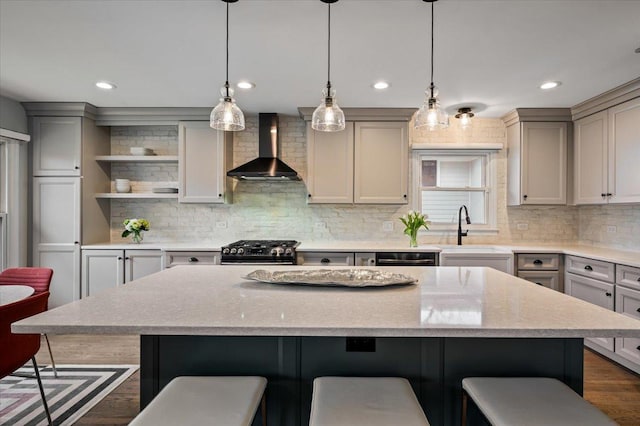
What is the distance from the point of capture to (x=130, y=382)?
2711 millimetres

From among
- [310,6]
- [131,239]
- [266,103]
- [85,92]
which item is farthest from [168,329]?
[131,239]

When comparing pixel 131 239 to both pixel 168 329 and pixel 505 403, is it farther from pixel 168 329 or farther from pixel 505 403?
pixel 505 403

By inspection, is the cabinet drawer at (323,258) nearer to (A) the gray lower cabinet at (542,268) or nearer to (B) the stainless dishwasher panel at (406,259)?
(B) the stainless dishwasher panel at (406,259)

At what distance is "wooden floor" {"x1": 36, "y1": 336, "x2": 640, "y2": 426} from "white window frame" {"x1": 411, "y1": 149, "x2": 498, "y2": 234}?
5.46ft

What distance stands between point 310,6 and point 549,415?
7.16 feet

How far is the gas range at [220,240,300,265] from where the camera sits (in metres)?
3.54

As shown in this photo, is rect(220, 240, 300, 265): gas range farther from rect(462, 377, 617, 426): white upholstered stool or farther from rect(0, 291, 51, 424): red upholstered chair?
rect(462, 377, 617, 426): white upholstered stool

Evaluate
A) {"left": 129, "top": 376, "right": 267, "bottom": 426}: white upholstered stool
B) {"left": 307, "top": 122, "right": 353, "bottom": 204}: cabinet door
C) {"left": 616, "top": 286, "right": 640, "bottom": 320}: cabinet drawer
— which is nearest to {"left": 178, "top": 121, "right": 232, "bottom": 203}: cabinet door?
{"left": 307, "top": 122, "right": 353, "bottom": 204}: cabinet door

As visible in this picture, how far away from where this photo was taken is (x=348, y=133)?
13.2 ft

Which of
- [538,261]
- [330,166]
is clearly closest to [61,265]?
[330,166]

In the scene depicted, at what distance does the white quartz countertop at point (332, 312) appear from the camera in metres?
1.16

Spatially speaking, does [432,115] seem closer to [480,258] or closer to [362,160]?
[362,160]

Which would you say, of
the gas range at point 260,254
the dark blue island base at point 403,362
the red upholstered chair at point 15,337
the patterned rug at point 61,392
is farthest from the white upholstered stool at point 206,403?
the gas range at point 260,254

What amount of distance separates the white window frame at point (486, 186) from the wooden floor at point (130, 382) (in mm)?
1663
